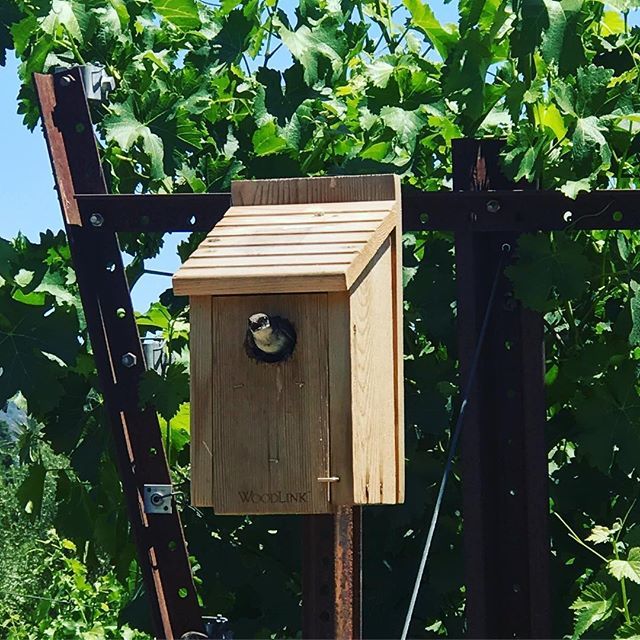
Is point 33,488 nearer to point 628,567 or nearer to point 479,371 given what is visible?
point 479,371

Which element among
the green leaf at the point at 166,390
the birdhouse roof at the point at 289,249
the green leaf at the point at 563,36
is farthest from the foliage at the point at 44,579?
the green leaf at the point at 563,36

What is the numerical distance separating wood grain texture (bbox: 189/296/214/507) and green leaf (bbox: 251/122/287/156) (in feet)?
4.41

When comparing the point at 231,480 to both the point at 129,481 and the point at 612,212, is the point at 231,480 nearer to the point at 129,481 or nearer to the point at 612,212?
the point at 129,481

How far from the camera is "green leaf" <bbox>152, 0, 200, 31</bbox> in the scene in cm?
380

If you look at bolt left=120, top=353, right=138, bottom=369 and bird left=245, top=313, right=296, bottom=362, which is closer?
bird left=245, top=313, right=296, bottom=362

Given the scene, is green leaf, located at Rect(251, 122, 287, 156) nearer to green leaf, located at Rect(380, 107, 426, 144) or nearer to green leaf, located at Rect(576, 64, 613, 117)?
green leaf, located at Rect(380, 107, 426, 144)

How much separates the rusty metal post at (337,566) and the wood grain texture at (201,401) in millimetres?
217

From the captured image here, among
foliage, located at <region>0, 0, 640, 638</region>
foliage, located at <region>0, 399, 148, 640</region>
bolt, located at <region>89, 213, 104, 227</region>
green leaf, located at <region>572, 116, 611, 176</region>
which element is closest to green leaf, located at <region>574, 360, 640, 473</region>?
foliage, located at <region>0, 0, 640, 638</region>

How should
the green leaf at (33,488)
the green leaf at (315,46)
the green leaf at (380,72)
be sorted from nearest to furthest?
the green leaf at (380,72), the green leaf at (315,46), the green leaf at (33,488)

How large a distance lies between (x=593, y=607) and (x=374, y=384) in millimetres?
858

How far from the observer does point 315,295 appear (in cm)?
229

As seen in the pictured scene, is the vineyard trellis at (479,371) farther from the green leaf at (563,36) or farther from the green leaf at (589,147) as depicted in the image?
the green leaf at (563,36)

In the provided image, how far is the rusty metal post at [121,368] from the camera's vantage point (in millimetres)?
3059

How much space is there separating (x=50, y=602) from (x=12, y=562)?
1.55m
